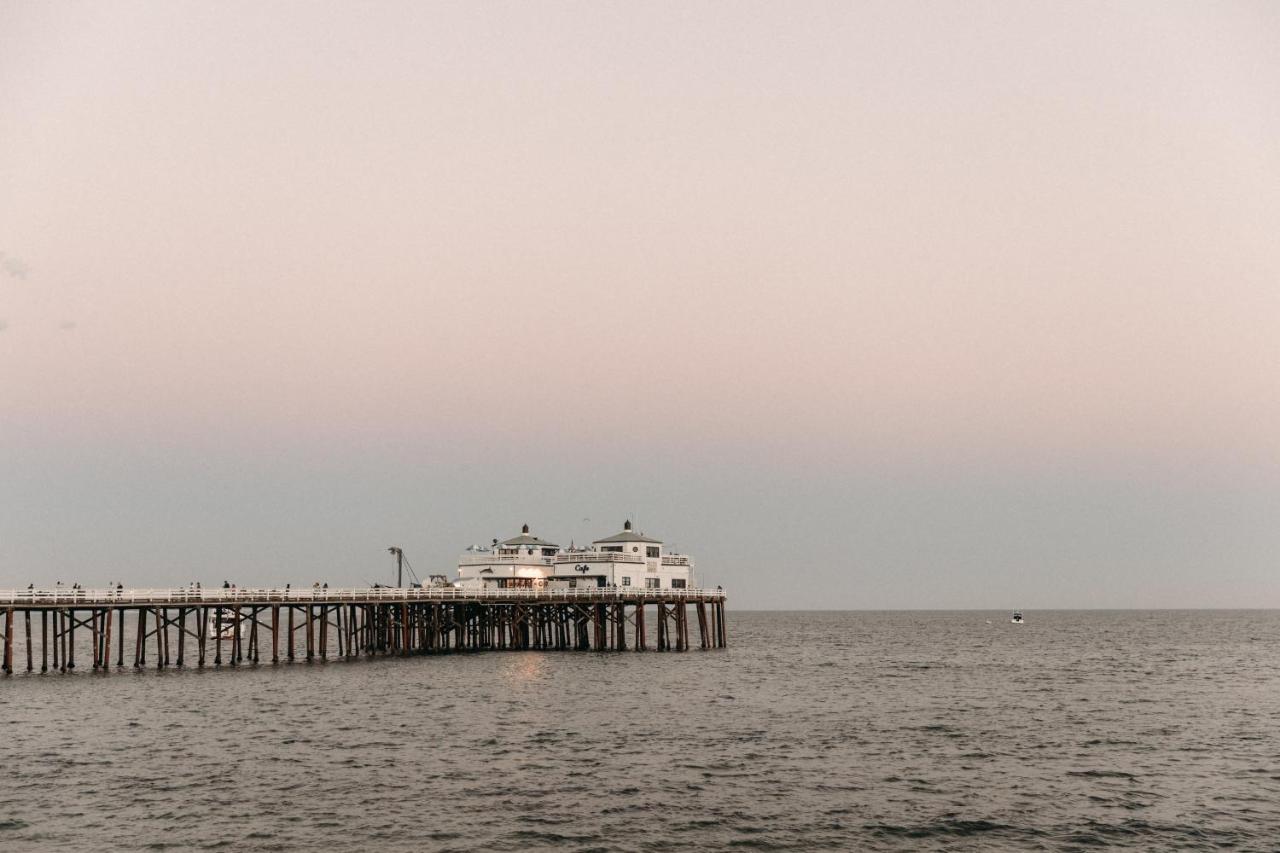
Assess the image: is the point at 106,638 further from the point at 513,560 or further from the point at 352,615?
the point at 513,560

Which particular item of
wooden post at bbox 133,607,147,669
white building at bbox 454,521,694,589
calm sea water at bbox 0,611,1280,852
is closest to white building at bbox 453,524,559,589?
white building at bbox 454,521,694,589

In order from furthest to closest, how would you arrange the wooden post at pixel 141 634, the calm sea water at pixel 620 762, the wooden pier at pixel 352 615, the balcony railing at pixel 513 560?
the balcony railing at pixel 513 560
the wooden pier at pixel 352 615
the wooden post at pixel 141 634
the calm sea water at pixel 620 762

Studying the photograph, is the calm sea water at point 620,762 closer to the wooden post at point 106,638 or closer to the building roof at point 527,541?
the wooden post at point 106,638

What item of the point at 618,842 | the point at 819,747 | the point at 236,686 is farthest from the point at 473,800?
the point at 236,686

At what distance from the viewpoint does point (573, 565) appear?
9638cm

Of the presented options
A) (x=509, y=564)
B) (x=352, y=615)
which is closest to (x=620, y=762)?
(x=352, y=615)

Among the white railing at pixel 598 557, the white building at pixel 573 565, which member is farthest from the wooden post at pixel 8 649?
the white railing at pixel 598 557

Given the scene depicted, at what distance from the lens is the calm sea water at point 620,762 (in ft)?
103

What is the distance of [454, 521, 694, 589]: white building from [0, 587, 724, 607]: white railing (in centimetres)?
124

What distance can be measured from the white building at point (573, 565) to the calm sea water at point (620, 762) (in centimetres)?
2312

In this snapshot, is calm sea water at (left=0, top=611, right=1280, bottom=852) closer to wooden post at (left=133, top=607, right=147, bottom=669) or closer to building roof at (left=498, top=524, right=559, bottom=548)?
wooden post at (left=133, top=607, right=147, bottom=669)

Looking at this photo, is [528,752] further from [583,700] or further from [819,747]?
[583,700]

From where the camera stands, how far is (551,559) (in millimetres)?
98875

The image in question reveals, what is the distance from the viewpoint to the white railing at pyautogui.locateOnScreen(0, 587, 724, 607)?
64562mm
